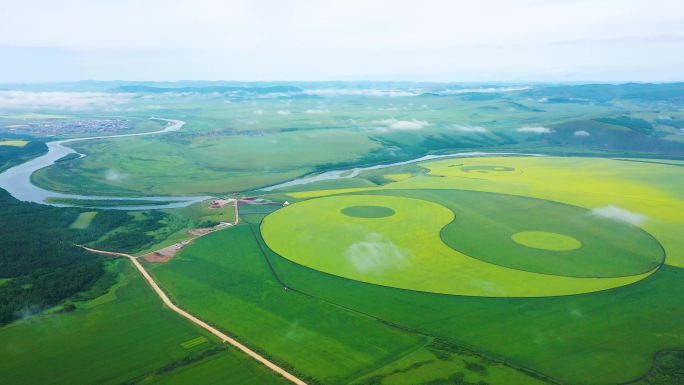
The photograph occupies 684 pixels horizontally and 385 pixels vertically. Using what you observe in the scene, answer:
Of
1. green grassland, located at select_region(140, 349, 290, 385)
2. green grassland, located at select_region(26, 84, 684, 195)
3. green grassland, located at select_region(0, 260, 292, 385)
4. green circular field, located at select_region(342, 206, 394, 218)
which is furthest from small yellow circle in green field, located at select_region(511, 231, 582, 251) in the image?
green grassland, located at select_region(26, 84, 684, 195)

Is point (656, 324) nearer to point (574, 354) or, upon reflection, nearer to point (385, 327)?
point (574, 354)

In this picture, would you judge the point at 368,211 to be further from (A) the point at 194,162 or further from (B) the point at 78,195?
(A) the point at 194,162

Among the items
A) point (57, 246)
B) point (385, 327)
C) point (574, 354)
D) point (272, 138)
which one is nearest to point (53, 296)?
point (57, 246)

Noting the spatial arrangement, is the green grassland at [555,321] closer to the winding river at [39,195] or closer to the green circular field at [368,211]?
the green circular field at [368,211]

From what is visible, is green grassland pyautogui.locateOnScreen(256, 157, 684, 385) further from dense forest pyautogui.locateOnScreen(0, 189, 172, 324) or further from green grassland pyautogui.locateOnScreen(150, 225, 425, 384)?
dense forest pyautogui.locateOnScreen(0, 189, 172, 324)

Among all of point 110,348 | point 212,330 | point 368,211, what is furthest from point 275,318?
point 368,211

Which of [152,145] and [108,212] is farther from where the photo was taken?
[152,145]
